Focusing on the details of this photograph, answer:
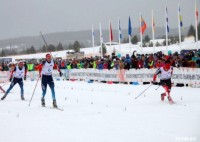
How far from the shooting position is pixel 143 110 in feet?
39.2

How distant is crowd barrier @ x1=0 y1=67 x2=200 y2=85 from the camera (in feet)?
64.7

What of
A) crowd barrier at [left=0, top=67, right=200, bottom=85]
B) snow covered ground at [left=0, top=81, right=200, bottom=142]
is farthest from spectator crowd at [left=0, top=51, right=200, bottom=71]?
snow covered ground at [left=0, top=81, right=200, bottom=142]

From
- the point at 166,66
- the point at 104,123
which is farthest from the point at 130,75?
the point at 104,123

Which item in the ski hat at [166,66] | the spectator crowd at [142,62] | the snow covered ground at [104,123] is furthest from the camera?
the spectator crowd at [142,62]

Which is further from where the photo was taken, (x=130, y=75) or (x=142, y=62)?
(x=130, y=75)

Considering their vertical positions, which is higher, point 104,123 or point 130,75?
point 130,75

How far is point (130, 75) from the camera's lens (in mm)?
24312

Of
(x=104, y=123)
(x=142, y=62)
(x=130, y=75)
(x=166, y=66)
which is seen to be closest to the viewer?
(x=104, y=123)

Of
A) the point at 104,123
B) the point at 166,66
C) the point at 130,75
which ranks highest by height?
the point at 166,66

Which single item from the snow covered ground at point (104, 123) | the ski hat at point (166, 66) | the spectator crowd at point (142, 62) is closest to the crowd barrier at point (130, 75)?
the spectator crowd at point (142, 62)

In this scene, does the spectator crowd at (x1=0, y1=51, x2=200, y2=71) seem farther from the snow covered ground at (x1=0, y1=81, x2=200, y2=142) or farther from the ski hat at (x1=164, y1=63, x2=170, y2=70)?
the snow covered ground at (x1=0, y1=81, x2=200, y2=142)

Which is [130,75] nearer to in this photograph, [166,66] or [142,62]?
[142,62]

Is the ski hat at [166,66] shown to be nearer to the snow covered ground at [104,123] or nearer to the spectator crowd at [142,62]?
the spectator crowd at [142,62]

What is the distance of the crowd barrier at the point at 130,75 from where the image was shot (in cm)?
1972
